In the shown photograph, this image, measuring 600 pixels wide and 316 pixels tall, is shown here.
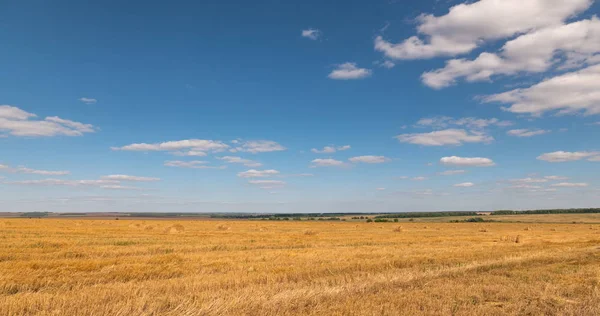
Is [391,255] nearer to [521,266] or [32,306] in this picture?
[521,266]

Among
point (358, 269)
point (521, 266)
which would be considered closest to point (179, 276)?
point (358, 269)

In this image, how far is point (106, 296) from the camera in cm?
886

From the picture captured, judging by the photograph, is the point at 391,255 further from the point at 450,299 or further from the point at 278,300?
the point at 278,300

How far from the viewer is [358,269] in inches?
560

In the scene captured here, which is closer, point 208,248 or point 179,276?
point 179,276

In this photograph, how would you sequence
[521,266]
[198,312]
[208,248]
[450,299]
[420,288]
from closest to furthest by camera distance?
[198,312], [450,299], [420,288], [521,266], [208,248]

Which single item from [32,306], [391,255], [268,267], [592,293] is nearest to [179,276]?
[268,267]

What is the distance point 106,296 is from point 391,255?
12.1 meters

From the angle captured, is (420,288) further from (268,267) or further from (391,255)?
(391,255)

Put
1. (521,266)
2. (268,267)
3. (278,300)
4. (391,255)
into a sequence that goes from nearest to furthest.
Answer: (278,300) < (268,267) < (521,266) < (391,255)

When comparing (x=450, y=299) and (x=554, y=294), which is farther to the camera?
(x=554, y=294)

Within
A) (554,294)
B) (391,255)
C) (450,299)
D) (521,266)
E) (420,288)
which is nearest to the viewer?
(450,299)

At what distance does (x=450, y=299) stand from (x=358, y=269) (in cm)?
534

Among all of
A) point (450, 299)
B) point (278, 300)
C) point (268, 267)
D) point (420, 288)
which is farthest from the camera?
point (268, 267)
